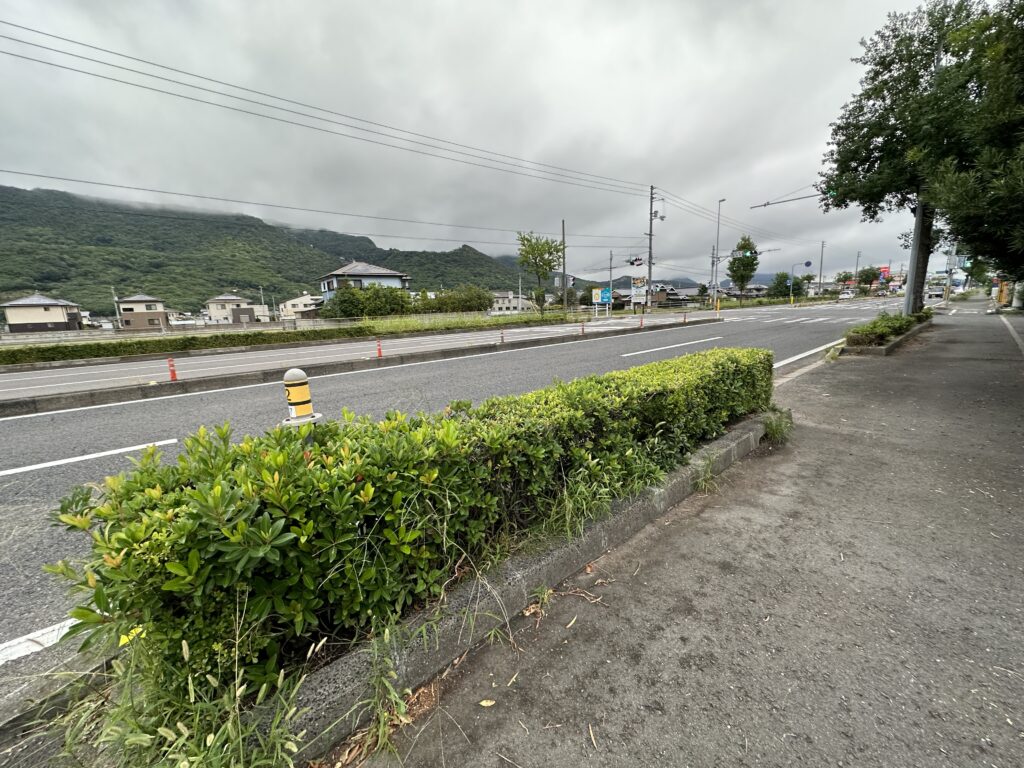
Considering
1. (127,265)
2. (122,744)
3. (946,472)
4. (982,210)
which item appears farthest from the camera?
(127,265)

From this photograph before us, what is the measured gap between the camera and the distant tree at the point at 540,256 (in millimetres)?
32688

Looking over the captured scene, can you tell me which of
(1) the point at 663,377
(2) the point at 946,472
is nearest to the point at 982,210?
(2) the point at 946,472

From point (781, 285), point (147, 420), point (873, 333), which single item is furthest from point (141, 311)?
point (781, 285)

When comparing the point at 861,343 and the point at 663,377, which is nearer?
the point at 663,377

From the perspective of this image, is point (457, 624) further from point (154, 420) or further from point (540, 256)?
point (540, 256)

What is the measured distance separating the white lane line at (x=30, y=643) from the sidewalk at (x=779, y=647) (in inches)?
71.6

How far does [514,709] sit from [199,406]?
7434 millimetres

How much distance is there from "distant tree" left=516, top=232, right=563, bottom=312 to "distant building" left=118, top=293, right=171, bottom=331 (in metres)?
51.3

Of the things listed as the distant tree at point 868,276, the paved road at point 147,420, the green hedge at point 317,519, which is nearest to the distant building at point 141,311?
the paved road at point 147,420

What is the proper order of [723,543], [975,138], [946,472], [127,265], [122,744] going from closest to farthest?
1. [122,744]
2. [723,543]
3. [946,472]
4. [975,138]
5. [127,265]

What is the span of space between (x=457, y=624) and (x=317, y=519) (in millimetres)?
770

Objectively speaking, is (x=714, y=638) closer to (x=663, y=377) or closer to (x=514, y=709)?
(x=514, y=709)

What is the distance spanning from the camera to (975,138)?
5363mm

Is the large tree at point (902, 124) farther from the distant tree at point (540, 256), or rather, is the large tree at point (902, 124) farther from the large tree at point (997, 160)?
the distant tree at point (540, 256)
